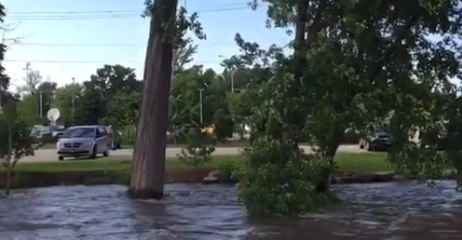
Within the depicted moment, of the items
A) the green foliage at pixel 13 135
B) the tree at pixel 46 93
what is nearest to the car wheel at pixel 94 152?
the green foliage at pixel 13 135

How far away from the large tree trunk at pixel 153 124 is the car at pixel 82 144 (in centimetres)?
1486

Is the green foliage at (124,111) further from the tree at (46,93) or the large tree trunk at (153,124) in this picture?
the large tree trunk at (153,124)

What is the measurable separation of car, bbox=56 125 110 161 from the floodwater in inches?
476

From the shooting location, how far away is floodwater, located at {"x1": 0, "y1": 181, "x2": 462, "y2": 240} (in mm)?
13945

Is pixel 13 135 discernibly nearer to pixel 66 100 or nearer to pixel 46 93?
pixel 66 100

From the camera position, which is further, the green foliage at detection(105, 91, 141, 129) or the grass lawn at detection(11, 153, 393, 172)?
the green foliage at detection(105, 91, 141, 129)

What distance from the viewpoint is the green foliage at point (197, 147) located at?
2670 centimetres

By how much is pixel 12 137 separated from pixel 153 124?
14.4ft

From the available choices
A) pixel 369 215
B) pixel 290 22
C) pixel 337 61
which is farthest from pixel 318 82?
pixel 369 215

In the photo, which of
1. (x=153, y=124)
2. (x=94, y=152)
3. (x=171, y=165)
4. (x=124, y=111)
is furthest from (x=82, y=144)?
(x=124, y=111)

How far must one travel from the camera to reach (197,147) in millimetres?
26828

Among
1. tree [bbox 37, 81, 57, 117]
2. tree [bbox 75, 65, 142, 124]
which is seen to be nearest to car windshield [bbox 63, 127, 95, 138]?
tree [bbox 75, 65, 142, 124]

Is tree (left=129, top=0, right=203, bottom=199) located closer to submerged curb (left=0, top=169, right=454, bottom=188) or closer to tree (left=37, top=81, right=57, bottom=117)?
submerged curb (left=0, top=169, right=454, bottom=188)

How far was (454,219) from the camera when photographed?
16.5 metres
